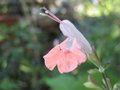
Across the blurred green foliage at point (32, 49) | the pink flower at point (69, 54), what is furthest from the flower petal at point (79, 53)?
the blurred green foliage at point (32, 49)

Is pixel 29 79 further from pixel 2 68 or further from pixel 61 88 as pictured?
pixel 61 88

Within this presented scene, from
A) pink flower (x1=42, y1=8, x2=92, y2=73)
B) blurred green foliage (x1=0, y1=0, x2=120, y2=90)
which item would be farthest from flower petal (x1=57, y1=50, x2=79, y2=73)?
blurred green foliage (x1=0, y1=0, x2=120, y2=90)

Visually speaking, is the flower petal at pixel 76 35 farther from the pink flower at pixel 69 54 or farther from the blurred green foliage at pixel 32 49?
the blurred green foliage at pixel 32 49

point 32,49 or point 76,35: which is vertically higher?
point 76,35

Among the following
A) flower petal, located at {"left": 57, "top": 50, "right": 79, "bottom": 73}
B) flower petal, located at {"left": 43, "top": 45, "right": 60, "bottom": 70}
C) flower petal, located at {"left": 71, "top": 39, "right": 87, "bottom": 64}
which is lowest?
flower petal, located at {"left": 43, "top": 45, "right": 60, "bottom": 70}

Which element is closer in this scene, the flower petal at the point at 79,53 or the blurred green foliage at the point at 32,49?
the flower petal at the point at 79,53

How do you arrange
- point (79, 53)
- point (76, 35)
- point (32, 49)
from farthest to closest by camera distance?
point (32, 49), point (76, 35), point (79, 53)

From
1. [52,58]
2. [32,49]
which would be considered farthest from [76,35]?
[32,49]

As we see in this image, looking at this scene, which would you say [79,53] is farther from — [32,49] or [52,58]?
[32,49]

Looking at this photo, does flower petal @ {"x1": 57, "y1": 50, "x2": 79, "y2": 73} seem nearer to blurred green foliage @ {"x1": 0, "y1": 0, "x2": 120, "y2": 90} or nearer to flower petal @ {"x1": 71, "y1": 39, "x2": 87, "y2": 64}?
flower petal @ {"x1": 71, "y1": 39, "x2": 87, "y2": 64}

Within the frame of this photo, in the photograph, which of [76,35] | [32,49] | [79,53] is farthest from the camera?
[32,49]
